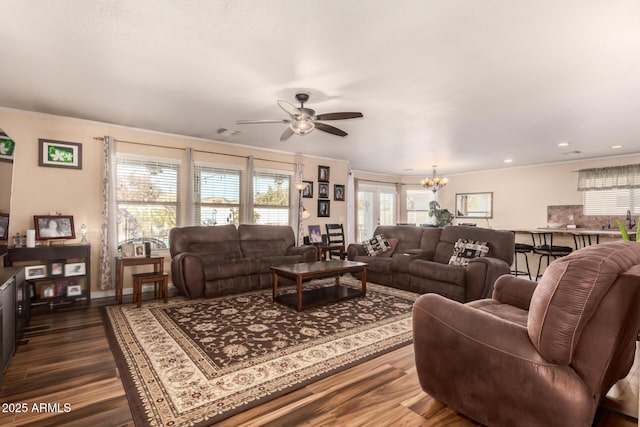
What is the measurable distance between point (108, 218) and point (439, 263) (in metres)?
4.98

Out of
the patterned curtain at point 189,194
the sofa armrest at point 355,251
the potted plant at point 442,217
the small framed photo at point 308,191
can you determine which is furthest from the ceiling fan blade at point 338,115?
the potted plant at point 442,217

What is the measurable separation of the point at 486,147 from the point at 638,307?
499 centimetres

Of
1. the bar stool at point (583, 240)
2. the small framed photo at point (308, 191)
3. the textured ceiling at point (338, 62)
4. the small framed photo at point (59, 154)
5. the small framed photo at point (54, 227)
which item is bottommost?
the bar stool at point (583, 240)

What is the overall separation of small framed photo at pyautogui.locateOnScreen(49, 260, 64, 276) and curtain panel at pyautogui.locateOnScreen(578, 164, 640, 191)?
30.6 feet

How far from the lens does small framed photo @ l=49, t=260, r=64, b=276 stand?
13.2ft

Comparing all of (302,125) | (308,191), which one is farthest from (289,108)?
(308,191)

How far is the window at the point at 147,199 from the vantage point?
4.88 metres

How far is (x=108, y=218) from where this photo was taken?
15.2 feet

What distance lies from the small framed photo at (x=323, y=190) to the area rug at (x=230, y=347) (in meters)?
3.32

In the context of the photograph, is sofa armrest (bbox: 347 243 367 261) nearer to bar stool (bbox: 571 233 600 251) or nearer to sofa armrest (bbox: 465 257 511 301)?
sofa armrest (bbox: 465 257 511 301)

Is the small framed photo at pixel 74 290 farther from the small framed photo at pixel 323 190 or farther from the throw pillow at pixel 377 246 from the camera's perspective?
the small framed photo at pixel 323 190

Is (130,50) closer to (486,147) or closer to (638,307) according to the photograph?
(638,307)

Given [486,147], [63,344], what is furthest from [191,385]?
[486,147]

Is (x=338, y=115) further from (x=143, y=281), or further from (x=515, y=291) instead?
(x=143, y=281)
